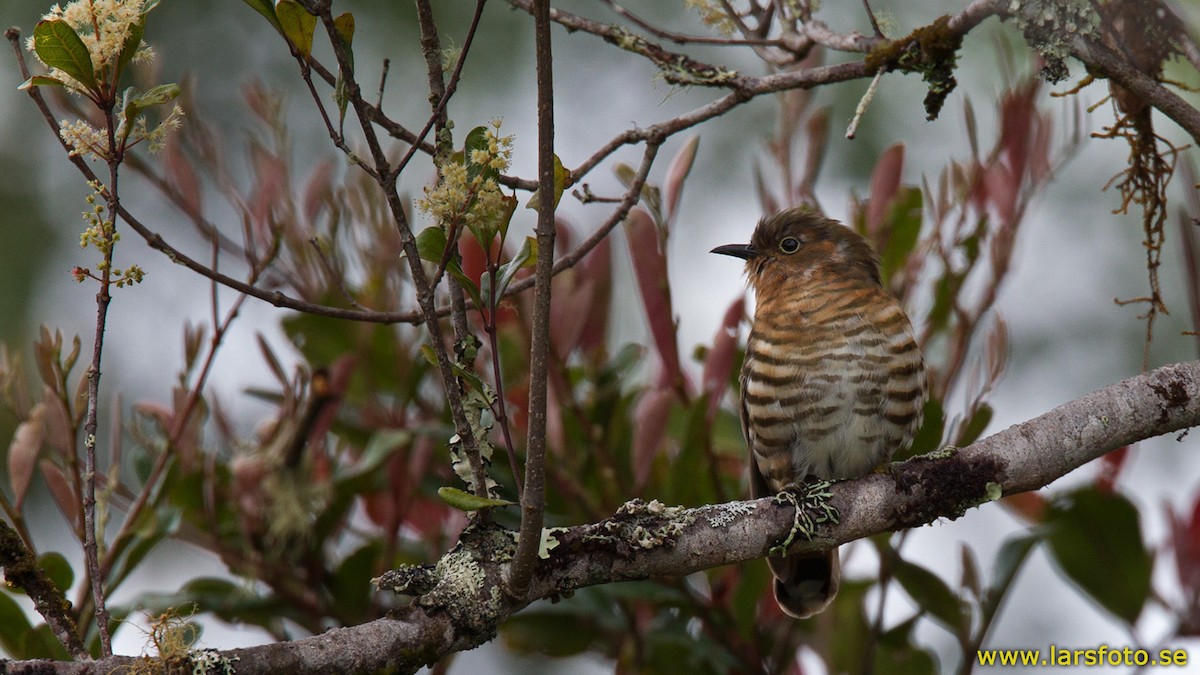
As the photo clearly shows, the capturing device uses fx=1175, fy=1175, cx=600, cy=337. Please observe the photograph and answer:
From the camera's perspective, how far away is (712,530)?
198 cm

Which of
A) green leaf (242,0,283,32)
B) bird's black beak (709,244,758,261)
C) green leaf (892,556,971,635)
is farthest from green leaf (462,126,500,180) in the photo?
bird's black beak (709,244,758,261)

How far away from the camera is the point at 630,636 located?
2977 millimetres

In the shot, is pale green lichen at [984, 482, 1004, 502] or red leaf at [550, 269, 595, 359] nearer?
pale green lichen at [984, 482, 1004, 502]

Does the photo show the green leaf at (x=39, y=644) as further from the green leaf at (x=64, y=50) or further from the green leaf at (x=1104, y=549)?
the green leaf at (x=1104, y=549)

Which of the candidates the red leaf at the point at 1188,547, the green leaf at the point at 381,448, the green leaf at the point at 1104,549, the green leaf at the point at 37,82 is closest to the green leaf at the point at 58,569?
the green leaf at the point at 381,448

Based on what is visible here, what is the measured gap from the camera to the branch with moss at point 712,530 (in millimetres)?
1671

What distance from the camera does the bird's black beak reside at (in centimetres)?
358

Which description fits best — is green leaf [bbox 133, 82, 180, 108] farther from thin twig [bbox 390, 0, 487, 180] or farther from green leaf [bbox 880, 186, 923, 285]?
green leaf [bbox 880, 186, 923, 285]

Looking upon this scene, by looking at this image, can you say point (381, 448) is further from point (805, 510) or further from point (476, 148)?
point (476, 148)

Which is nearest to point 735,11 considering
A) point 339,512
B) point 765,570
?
point 765,570

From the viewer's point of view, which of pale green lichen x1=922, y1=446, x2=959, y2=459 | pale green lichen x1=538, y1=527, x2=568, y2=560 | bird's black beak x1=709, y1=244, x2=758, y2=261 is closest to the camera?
pale green lichen x1=538, y1=527, x2=568, y2=560

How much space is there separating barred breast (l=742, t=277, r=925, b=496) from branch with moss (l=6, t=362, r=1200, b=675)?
29.4 inches

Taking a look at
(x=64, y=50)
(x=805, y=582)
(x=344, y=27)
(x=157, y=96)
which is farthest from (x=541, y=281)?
(x=805, y=582)

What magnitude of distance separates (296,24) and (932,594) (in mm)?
2049
